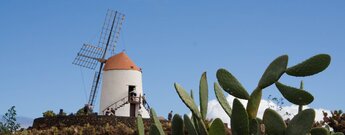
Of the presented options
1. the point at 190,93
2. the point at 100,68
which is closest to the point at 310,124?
the point at 190,93

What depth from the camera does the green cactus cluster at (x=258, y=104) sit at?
97.1 inches

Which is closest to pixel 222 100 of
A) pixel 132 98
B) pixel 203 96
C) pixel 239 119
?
pixel 203 96

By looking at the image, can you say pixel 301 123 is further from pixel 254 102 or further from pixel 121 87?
pixel 121 87

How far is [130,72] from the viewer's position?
116 ft

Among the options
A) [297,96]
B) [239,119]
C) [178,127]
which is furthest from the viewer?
[178,127]

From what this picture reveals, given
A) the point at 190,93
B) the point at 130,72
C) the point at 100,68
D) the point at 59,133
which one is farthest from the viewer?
the point at 100,68

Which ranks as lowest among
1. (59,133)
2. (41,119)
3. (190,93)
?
(190,93)

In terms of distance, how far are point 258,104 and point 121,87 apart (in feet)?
106

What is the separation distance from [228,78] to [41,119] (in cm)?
2516

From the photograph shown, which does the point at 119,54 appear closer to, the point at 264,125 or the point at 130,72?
the point at 130,72

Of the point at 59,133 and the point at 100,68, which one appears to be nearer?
the point at 59,133

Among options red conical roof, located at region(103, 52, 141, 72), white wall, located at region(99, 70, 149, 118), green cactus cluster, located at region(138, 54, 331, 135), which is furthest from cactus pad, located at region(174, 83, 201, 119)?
red conical roof, located at region(103, 52, 141, 72)

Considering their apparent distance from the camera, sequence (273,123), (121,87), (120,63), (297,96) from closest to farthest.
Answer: (273,123) < (297,96) < (121,87) < (120,63)

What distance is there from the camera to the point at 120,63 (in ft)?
117
